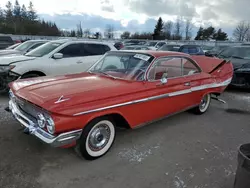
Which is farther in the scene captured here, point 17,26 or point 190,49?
point 17,26

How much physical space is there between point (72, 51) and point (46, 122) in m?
4.45

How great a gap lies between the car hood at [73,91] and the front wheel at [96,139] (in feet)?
1.03

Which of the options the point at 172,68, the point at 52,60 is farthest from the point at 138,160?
the point at 52,60

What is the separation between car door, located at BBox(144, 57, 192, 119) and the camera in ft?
13.2

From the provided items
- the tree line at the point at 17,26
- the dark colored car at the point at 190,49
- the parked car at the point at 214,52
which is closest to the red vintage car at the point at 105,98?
the parked car at the point at 214,52

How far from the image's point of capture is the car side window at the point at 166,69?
4090 mm

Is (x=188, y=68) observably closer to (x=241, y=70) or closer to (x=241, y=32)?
(x=241, y=70)

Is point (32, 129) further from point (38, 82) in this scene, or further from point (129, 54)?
point (129, 54)

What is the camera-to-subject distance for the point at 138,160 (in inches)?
134

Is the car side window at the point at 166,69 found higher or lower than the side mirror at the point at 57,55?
lower

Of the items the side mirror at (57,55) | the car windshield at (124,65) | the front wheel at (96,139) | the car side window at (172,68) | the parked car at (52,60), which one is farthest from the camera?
the side mirror at (57,55)

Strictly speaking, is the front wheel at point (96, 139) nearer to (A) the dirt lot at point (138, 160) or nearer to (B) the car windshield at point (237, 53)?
(A) the dirt lot at point (138, 160)

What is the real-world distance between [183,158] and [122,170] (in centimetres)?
102

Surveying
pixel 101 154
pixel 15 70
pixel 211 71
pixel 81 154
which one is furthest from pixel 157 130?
pixel 15 70
